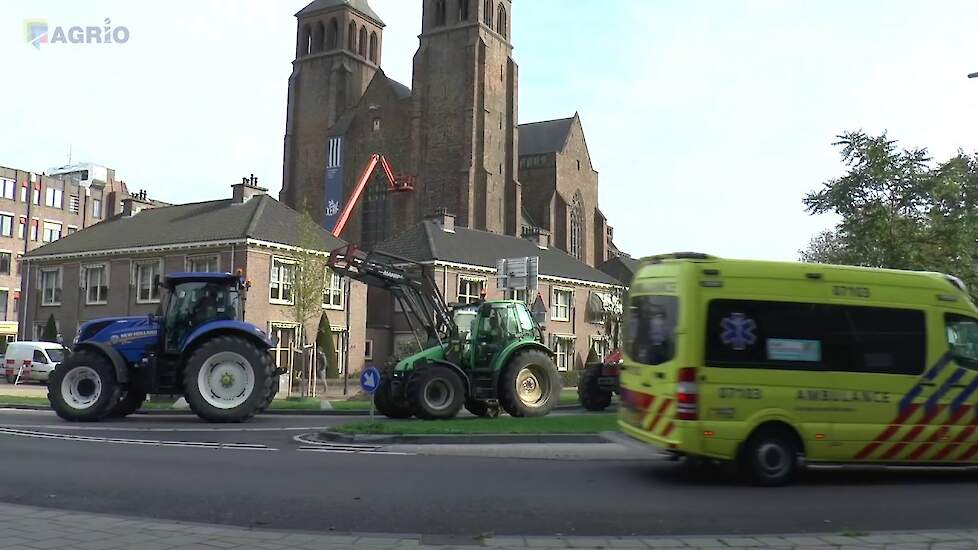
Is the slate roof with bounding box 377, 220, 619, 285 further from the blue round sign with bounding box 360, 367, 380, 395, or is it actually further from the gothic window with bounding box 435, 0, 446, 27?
the blue round sign with bounding box 360, 367, 380, 395

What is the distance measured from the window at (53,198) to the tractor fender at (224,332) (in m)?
74.4

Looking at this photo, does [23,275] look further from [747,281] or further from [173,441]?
[747,281]

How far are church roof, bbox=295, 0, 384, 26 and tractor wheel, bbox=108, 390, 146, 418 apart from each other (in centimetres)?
6616

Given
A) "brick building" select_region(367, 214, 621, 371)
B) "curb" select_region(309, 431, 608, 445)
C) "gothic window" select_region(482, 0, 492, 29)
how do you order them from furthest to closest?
1. "gothic window" select_region(482, 0, 492, 29)
2. "brick building" select_region(367, 214, 621, 371)
3. "curb" select_region(309, 431, 608, 445)

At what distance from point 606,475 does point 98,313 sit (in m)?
39.2

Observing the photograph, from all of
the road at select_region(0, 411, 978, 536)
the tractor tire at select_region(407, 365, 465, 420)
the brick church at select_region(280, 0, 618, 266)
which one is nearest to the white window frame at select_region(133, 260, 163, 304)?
the brick church at select_region(280, 0, 618, 266)

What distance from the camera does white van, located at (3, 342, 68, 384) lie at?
124 ft

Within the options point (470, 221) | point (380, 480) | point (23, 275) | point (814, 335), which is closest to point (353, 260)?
point (380, 480)

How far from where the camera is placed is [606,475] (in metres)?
10.3

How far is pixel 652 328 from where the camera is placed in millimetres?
10320

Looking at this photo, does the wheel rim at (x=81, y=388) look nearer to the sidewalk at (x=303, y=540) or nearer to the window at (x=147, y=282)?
the sidewalk at (x=303, y=540)

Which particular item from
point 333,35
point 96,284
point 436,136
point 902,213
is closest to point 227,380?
point 902,213

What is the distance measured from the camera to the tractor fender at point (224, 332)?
55.8 ft

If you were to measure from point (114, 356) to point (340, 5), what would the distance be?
220ft
